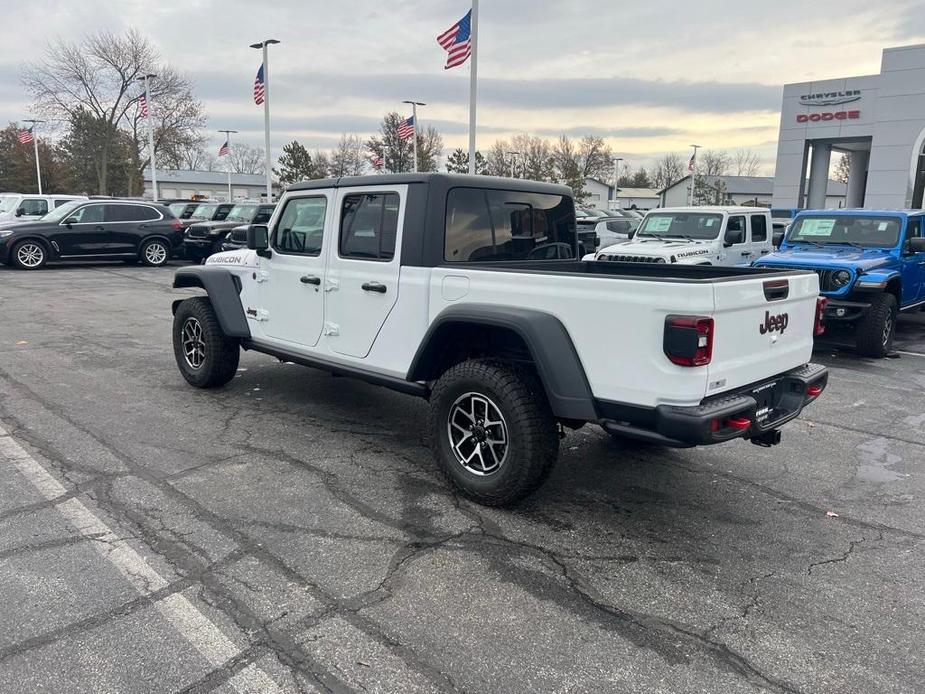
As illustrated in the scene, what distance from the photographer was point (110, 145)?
50.0 metres

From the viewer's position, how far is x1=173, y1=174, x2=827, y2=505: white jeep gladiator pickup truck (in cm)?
329

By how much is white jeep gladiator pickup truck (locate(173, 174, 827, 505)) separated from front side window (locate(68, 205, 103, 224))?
13682 millimetres

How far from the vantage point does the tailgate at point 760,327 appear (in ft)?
10.8

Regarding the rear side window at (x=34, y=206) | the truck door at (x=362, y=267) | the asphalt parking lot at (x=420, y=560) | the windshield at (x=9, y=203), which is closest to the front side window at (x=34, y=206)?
the rear side window at (x=34, y=206)

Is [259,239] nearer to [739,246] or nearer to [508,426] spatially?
[508,426]

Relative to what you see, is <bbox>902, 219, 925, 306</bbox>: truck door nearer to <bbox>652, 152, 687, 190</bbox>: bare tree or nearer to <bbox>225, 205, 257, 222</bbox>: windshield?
<bbox>225, 205, 257, 222</bbox>: windshield

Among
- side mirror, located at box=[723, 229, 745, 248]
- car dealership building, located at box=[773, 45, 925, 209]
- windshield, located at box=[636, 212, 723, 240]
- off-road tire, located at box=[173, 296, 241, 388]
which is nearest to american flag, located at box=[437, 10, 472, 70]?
windshield, located at box=[636, 212, 723, 240]

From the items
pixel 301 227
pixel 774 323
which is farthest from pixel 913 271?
pixel 301 227

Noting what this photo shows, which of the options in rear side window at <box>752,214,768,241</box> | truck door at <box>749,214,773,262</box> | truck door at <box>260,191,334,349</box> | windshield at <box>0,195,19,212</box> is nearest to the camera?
truck door at <box>260,191,334,349</box>

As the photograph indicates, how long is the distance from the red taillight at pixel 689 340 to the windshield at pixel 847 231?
8.00 meters

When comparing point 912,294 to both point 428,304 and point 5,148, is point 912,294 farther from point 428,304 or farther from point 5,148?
point 5,148

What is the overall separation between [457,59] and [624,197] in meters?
85.5

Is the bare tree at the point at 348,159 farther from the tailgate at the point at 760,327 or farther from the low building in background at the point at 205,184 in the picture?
the tailgate at the point at 760,327

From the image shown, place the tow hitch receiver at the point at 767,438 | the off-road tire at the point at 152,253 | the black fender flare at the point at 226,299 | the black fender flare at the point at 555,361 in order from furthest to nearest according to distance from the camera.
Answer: the off-road tire at the point at 152,253, the black fender flare at the point at 226,299, the tow hitch receiver at the point at 767,438, the black fender flare at the point at 555,361
